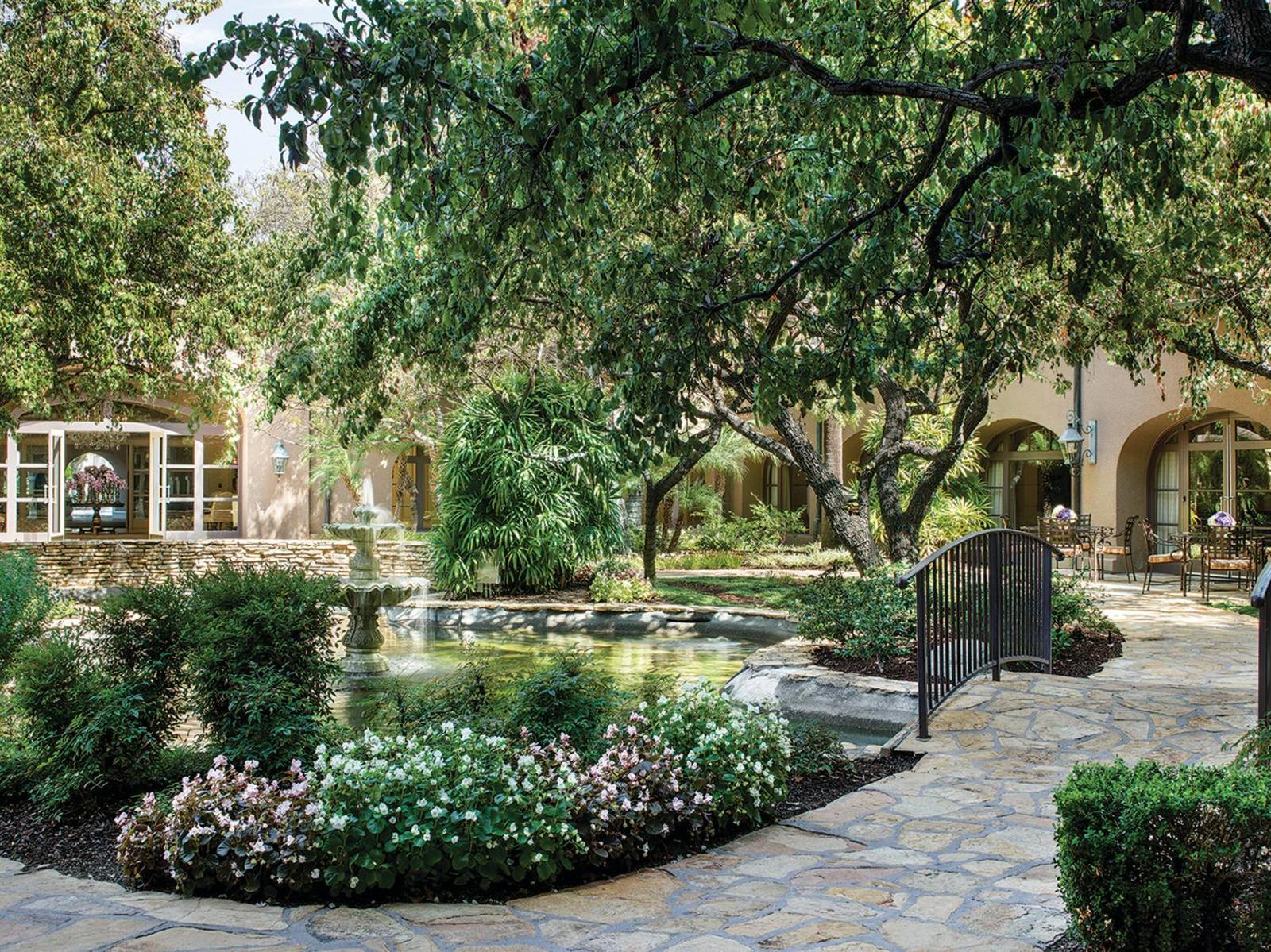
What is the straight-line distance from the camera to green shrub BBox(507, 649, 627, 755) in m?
4.72

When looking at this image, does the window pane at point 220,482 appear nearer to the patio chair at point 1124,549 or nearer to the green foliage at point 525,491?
the green foliage at point 525,491

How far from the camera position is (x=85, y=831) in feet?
14.8

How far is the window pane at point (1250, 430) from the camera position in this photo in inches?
648

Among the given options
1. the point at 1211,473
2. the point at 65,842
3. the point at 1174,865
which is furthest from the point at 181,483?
the point at 1174,865

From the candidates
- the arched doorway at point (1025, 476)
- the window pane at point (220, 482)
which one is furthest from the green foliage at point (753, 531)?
the window pane at point (220, 482)

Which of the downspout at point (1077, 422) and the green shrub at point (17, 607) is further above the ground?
the downspout at point (1077, 422)

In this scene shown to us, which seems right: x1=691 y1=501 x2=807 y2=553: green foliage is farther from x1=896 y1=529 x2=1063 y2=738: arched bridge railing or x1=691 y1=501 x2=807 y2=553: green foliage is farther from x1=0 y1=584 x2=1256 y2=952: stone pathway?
x1=0 y1=584 x2=1256 y2=952: stone pathway

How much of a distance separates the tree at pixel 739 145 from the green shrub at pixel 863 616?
200 centimetres

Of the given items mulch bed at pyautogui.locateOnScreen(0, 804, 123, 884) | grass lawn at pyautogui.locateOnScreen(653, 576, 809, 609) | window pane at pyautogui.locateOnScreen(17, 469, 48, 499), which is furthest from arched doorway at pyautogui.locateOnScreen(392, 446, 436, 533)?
mulch bed at pyautogui.locateOnScreen(0, 804, 123, 884)

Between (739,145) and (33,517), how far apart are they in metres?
21.3

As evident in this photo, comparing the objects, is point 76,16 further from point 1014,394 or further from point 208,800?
point 1014,394

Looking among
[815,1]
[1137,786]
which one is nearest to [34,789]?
[1137,786]

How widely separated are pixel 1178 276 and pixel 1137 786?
737 centimetres

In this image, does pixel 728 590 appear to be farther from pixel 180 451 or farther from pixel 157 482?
pixel 180 451
